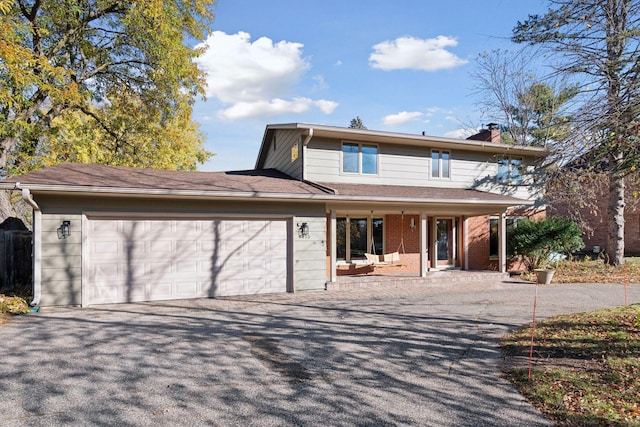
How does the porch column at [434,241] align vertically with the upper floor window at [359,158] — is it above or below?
below

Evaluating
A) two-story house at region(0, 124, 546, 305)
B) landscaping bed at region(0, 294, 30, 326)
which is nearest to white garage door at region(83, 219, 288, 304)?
two-story house at region(0, 124, 546, 305)

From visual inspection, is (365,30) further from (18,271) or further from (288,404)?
(18,271)

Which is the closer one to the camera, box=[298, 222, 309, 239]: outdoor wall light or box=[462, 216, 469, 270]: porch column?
box=[298, 222, 309, 239]: outdoor wall light

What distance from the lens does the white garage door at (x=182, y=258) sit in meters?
9.17

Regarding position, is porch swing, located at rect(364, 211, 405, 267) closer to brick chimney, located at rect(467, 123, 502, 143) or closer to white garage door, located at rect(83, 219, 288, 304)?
white garage door, located at rect(83, 219, 288, 304)

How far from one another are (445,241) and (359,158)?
4941 millimetres

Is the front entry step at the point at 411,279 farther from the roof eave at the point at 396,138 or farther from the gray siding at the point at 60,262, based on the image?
the gray siding at the point at 60,262

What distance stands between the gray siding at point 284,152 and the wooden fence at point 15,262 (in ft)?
26.3

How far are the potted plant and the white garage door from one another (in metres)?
9.34

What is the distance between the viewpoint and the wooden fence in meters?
9.97

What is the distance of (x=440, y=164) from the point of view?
14.5 meters

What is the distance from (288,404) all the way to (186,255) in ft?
22.0

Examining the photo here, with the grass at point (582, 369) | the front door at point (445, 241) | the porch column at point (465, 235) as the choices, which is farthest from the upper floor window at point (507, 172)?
the grass at point (582, 369)

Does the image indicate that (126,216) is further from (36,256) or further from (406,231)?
(406,231)
